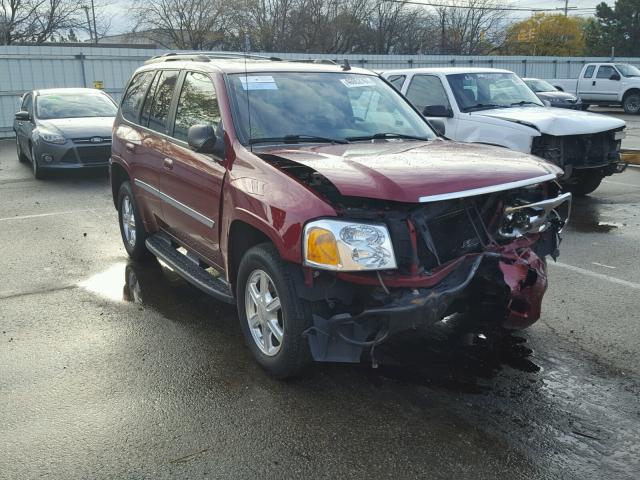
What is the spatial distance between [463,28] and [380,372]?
48364 mm

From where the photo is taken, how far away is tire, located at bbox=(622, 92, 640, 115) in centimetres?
2530

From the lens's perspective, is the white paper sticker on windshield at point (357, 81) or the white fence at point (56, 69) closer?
the white paper sticker on windshield at point (357, 81)

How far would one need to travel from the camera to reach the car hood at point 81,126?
11.9m

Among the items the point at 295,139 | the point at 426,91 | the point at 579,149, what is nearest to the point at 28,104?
the point at 426,91

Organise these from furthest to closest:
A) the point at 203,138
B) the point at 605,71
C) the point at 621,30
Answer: the point at 621,30 < the point at 605,71 < the point at 203,138

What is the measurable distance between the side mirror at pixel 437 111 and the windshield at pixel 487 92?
0.21 metres

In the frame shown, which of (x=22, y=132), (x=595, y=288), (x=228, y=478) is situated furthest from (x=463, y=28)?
(x=228, y=478)

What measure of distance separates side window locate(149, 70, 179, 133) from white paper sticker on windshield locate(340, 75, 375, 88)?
57.3 inches

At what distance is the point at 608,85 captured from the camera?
25547mm

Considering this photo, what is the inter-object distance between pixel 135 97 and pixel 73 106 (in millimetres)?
7399

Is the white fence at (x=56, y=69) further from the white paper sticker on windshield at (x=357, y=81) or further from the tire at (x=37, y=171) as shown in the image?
the white paper sticker on windshield at (x=357, y=81)

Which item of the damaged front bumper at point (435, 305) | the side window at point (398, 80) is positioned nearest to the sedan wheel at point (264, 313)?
the damaged front bumper at point (435, 305)

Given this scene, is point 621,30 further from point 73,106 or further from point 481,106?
point 73,106

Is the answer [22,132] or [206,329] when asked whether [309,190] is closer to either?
[206,329]
